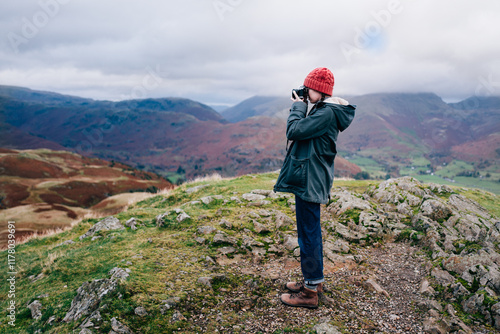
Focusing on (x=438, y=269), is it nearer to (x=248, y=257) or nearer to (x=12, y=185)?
(x=248, y=257)

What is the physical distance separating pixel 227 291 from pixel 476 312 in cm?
445

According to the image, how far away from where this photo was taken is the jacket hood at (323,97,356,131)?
4551 millimetres

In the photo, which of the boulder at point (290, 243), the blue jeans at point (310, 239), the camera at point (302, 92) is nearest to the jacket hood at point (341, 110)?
the camera at point (302, 92)

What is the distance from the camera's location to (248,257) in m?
6.64

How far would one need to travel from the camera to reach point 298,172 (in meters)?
4.62

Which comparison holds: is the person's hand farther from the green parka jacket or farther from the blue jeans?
the blue jeans

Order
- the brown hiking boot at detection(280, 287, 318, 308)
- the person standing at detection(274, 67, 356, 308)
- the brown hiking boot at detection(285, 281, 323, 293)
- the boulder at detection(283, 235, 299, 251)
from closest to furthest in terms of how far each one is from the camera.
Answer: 1. the person standing at detection(274, 67, 356, 308)
2. the brown hiking boot at detection(280, 287, 318, 308)
3. the brown hiking boot at detection(285, 281, 323, 293)
4. the boulder at detection(283, 235, 299, 251)

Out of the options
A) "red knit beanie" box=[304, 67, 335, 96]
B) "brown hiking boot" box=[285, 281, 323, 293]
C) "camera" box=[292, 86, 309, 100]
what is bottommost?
"brown hiking boot" box=[285, 281, 323, 293]

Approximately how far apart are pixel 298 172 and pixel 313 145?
1.78ft

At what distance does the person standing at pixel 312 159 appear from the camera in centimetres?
452

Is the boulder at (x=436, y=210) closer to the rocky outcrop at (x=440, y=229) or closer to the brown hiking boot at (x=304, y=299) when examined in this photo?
the rocky outcrop at (x=440, y=229)

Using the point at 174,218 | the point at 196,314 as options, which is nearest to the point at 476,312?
the point at 196,314

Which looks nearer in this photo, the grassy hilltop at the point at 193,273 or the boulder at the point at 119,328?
the boulder at the point at 119,328

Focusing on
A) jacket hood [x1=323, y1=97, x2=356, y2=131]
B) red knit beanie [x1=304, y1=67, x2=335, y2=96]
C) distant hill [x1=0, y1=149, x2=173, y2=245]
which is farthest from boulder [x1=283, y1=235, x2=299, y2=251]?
distant hill [x1=0, y1=149, x2=173, y2=245]
